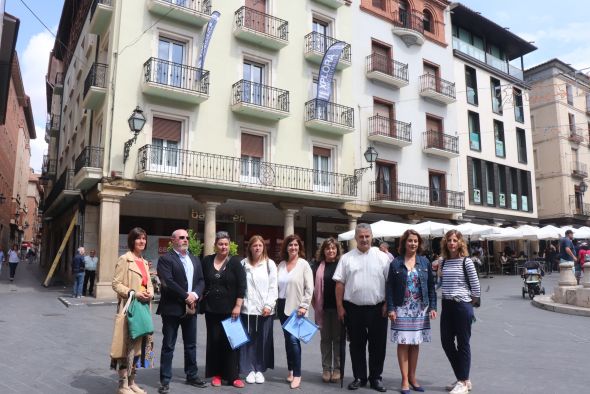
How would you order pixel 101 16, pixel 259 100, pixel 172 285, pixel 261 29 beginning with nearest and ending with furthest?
pixel 172 285, pixel 101 16, pixel 259 100, pixel 261 29

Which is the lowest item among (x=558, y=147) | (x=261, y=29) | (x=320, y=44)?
(x=558, y=147)

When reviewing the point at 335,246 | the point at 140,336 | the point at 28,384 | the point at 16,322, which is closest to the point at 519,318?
the point at 335,246

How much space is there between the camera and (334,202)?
65.6 feet

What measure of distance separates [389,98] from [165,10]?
442 inches

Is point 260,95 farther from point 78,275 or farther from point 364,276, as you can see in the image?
point 364,276

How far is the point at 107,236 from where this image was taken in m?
15.1

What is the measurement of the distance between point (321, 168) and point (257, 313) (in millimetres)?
15142

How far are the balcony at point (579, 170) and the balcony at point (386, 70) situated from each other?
18848mm

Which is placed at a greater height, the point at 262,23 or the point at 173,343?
the point at 262,23

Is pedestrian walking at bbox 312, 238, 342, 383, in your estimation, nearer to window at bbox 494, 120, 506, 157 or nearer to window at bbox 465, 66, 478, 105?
window at bbox 465, 66, 478, 105

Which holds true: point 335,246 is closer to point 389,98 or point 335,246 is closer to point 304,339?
point 304,339

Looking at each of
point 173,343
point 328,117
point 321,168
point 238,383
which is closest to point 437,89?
point 328,117

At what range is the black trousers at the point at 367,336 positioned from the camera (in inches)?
207

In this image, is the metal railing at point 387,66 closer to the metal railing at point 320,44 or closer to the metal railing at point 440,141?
the metal railing at point 320,44
